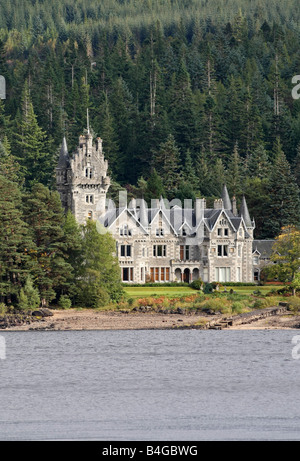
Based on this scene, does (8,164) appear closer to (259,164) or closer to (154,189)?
(154,189)

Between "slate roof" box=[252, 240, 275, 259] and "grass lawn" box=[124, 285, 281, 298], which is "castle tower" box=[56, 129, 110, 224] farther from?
"slate roof" box=[252, 240, 275, 259]

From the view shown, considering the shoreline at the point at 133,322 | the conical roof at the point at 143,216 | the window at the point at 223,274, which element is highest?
the conical roof at the point at 143,216

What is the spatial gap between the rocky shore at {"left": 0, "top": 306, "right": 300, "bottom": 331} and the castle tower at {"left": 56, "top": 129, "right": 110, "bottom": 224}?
71.5 ft

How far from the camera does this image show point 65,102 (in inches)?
7244

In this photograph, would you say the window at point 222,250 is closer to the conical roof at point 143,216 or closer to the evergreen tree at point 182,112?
the conical roof at point 143,216

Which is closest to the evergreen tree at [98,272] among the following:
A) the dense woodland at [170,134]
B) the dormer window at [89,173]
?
the dormer window at [89,173]

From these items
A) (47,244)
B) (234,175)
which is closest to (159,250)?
(47,244)

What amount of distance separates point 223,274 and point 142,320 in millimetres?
24964

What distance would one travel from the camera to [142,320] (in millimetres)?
93875

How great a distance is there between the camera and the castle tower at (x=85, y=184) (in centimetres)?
11769

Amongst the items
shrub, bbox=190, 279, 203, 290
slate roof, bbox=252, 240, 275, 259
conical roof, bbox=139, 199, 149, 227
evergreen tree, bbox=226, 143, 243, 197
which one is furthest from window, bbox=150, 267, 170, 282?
evergreen tree, bbox=226, 143, 243, 197

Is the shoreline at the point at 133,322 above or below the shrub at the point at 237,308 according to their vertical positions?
below
